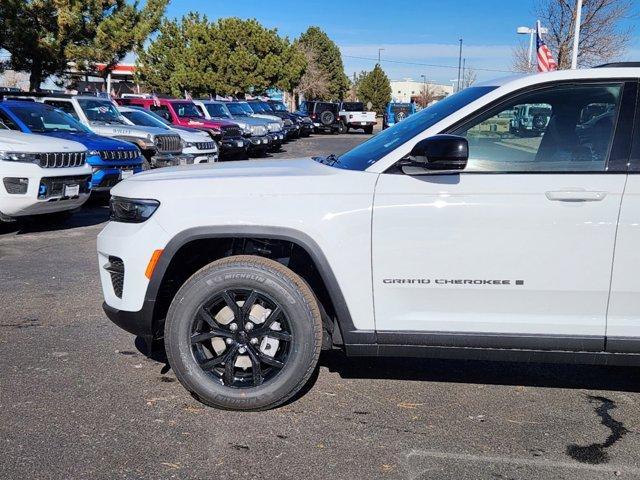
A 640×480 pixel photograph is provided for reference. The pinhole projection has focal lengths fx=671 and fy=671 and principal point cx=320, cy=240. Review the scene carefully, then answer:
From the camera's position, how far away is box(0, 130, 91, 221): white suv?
8523 millimetres

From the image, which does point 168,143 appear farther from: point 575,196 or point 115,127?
point 575,196

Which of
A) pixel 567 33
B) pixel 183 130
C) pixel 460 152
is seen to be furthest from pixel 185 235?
pixel 567 33

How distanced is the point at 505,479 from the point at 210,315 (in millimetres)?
1743

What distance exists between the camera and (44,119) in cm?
1134

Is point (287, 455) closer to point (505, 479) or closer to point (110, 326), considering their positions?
point (505, 479)

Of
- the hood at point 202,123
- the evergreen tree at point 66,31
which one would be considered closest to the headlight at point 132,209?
the hood at point 202,123

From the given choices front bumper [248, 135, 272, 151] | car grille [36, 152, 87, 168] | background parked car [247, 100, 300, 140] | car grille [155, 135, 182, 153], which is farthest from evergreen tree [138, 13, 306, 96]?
car grille [36, 152, 87, 168]

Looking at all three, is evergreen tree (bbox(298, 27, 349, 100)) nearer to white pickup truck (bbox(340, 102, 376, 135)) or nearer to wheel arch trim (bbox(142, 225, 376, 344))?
white pickup truck (bbox(340, 102, 376, 135))

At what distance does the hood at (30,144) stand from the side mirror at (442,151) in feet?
22.1

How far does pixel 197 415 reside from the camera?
3.74 metres

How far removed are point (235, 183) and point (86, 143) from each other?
8.63 meters

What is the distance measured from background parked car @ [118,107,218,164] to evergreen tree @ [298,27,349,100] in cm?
6067


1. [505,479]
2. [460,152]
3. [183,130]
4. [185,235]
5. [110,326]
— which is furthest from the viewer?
[183,130]

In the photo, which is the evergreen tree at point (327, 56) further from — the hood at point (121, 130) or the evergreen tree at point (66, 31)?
the hood at point (121, 130)
